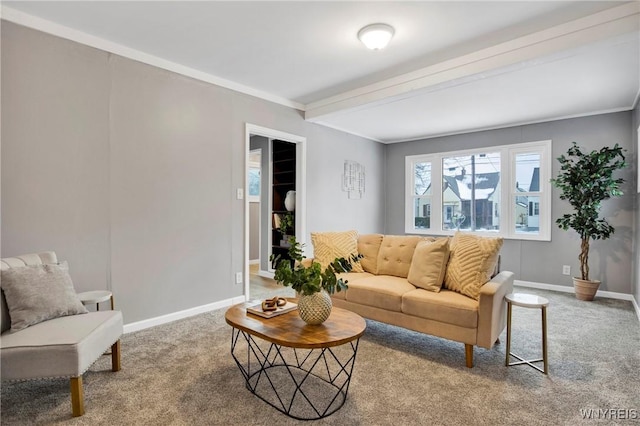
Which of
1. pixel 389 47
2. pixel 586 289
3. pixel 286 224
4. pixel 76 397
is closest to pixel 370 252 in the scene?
pixel 389 47

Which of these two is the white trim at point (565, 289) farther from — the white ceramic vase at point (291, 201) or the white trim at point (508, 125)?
the white ceramic vase at point (291, 201)

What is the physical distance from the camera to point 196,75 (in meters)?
3.57

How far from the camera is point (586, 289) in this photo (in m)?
4.26

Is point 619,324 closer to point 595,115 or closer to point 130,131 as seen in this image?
point 595,115

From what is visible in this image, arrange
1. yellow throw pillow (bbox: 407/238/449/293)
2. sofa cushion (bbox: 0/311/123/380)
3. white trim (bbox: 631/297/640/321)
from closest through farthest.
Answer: sofa cushion (bbox: 0/311/123/380), yellow throw pillow (bbox: 407/238/449/293), white trim (bbox: 631/297/640/321)

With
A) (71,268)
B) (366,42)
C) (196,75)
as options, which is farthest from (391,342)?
(196,75)

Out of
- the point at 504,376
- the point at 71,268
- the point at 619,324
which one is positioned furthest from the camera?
the point at 619,324

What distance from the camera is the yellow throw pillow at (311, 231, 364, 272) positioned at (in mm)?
3428

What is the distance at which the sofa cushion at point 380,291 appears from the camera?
2.79 m

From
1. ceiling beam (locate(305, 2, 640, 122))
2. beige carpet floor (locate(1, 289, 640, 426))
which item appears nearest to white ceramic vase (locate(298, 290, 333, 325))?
beige carpet floor (locate(1, 289, 640, 426))

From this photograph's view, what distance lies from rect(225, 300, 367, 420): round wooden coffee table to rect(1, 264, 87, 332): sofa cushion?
39.5 inches

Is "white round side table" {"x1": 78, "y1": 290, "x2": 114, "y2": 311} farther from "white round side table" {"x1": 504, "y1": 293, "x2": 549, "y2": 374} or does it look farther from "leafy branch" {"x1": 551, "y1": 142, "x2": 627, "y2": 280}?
"leafy branch" {"x1": 551, "y1": 142, "x2": 627, "y2": 280}

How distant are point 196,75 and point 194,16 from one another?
3.47 ft

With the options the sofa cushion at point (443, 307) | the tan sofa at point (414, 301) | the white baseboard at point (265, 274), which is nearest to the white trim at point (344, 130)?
the tan sofa at point (414, 301)
